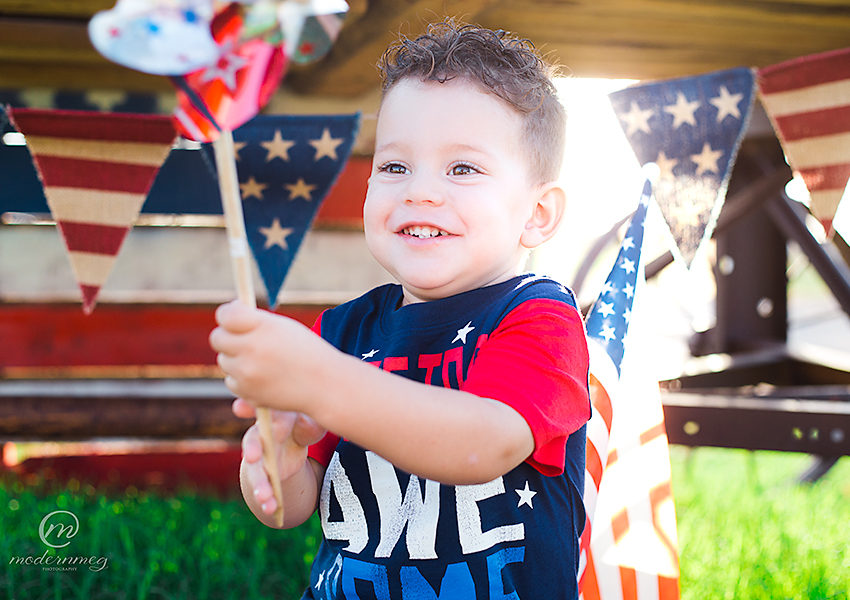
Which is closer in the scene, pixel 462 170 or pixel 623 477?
pixel 462 170

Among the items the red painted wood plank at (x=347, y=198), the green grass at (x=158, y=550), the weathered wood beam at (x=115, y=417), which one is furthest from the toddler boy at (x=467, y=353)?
the red painted wood plank at (x=347, y=198)

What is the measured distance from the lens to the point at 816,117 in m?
1.80

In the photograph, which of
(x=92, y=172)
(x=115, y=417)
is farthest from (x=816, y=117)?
(x=115, y=417)

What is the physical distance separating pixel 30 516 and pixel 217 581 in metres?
0.79

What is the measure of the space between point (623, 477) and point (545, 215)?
552 mm

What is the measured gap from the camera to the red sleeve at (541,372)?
98 cm

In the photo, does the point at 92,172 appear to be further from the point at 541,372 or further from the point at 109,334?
the point at 109,334

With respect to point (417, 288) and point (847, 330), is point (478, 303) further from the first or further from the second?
point (847, 330)

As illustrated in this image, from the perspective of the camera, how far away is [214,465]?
3.44 m

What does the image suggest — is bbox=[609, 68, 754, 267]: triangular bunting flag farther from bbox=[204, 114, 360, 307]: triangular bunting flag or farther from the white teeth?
the white teeth

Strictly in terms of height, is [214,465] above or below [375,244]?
below

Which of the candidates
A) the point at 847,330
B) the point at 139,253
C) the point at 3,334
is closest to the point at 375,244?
the point at 139,253

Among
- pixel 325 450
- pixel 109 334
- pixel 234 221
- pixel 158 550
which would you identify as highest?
pixel 234 221

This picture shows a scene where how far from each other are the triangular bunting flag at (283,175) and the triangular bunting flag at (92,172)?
0.20 metres
